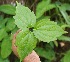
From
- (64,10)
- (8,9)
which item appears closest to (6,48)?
(8,9)

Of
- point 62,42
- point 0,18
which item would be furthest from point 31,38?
point 62,42

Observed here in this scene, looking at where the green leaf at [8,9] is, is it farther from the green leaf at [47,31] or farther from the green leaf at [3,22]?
the green leaf at [47,31]

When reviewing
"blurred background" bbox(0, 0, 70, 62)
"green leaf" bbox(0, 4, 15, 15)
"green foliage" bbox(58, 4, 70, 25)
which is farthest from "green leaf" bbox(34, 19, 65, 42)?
"green foliage" bbox(58, 4, 70, 25)

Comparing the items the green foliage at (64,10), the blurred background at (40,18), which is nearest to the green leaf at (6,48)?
the blurred background at (40,18)

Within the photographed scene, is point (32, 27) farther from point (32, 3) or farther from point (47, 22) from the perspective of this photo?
point (32, 3)

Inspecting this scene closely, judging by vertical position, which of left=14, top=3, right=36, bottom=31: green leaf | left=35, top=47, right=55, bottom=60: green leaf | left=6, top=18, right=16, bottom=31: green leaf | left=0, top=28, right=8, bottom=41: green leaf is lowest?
left=35, top=47, right=55, bottom=60: green leaf

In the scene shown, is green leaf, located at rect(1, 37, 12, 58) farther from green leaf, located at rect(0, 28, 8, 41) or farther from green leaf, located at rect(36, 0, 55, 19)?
green leaf, located at rect(36, 0, 55, 19)
